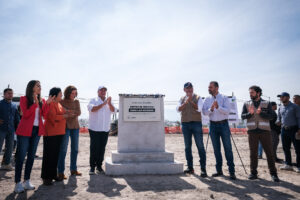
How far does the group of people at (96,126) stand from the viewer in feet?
12.2

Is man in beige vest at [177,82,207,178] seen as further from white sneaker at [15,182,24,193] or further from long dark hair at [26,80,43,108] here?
white sneaker at [15,182,24,193]

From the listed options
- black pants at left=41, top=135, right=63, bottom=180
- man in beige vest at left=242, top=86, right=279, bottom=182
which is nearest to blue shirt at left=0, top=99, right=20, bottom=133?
black pants at left=41, top=135, right=63, bottom=180

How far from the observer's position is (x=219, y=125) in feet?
15.4

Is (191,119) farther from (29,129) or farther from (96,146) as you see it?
(29,129)

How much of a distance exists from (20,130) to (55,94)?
0.91m

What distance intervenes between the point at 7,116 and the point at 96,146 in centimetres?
258

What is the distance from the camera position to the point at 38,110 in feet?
12.6

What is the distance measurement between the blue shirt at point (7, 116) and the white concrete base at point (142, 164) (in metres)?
2.82

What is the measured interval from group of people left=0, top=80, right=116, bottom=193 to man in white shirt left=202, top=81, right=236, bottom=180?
2469 mm

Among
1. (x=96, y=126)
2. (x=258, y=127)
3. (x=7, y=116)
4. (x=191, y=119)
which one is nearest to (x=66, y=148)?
(x=96, y=126)

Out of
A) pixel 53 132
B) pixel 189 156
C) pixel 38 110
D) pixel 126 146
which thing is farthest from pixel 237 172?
pixel 38 110

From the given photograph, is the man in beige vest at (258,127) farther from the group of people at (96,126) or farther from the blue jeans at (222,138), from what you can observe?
the blue jeans at (222,138)

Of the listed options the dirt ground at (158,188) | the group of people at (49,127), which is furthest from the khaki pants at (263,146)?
the group of people at (49,127)

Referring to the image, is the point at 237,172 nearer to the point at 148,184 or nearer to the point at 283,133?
the point at 283,133
